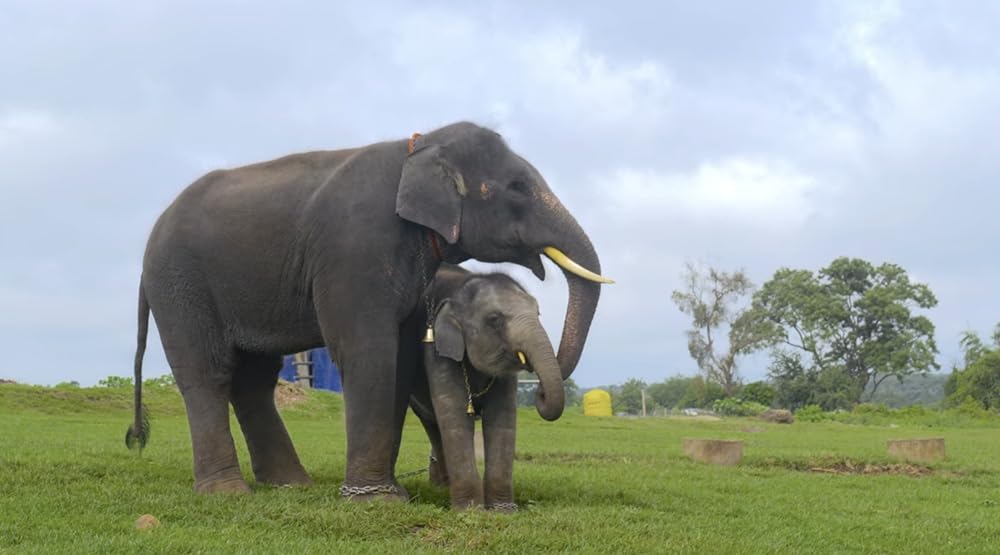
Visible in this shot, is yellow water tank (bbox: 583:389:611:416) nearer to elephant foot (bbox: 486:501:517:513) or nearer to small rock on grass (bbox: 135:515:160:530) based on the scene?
elephant foot (bbox: 486:501:517:513)

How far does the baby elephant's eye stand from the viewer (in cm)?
803

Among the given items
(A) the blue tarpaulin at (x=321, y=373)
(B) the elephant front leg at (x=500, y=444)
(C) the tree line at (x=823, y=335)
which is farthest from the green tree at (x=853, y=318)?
(B) the elephant front leg at (x=500, y=444)

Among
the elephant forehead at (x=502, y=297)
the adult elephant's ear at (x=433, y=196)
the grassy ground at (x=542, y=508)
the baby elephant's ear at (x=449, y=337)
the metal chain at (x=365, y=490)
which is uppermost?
the adult elephant's ear at (x=433, y=196)

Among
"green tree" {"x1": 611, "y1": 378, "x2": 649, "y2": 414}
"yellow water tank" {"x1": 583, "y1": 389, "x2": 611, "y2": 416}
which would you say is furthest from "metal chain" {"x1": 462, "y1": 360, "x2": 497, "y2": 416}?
"green tree" {"x1": 611, "y1": 378, "x2": 649, "y2": 414}

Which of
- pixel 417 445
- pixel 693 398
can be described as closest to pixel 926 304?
pixel 693 398

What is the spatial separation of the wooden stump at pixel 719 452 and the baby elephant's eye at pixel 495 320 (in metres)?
7.03

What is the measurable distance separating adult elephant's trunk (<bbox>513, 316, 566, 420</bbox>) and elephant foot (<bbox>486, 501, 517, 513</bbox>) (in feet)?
2.64

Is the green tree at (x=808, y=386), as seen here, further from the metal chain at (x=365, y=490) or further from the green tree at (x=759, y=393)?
the metal chain at (x=365, y=490)

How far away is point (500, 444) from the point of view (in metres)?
8.19

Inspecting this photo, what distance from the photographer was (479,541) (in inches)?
257

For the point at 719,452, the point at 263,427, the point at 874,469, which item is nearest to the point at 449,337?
the point at 263,427

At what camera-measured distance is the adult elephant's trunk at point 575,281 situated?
7.90 meters

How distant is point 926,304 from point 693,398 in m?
14.1

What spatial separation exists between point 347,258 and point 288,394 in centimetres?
2188
